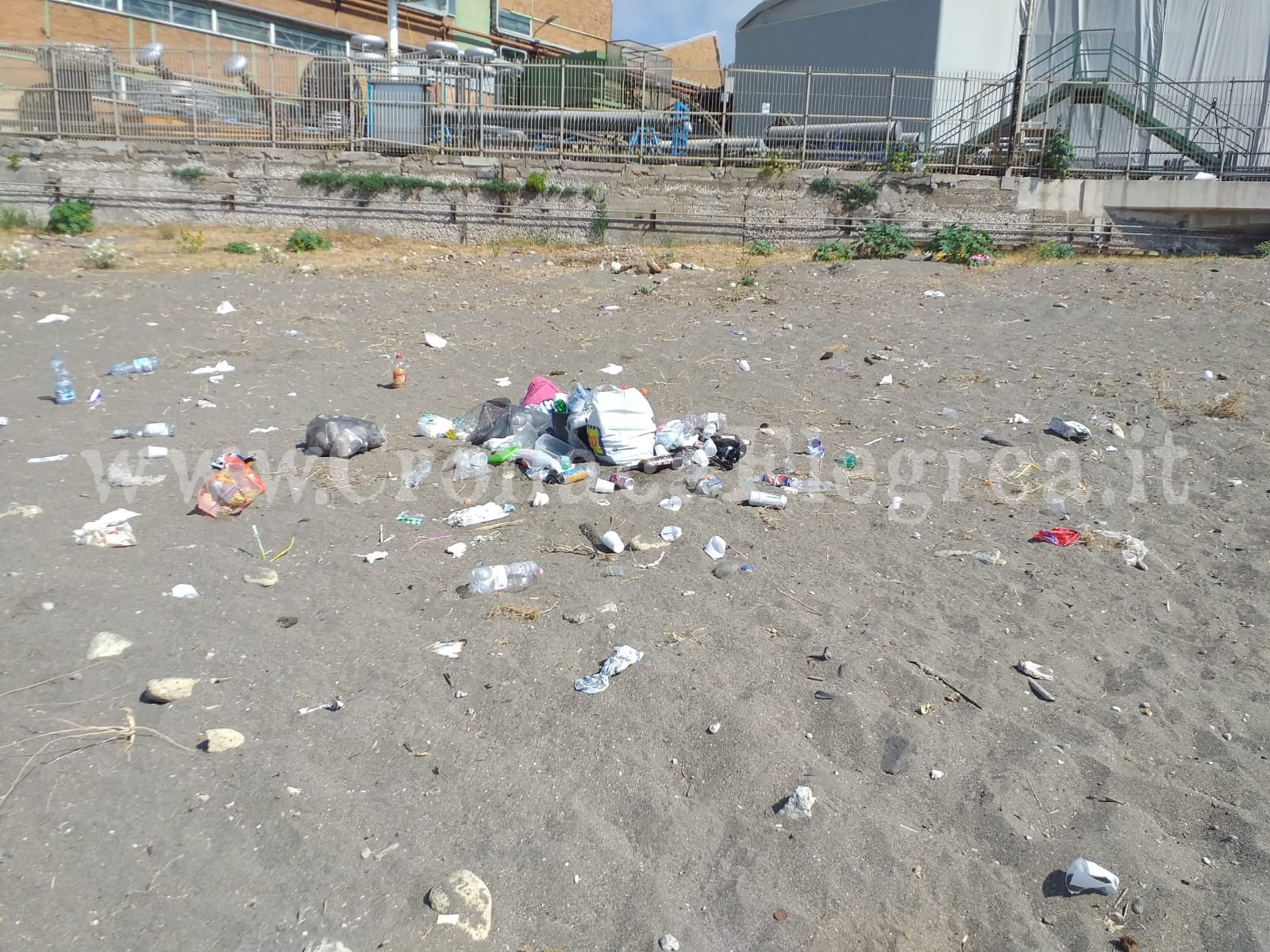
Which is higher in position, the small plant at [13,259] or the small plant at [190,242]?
the small plant at [190,242]

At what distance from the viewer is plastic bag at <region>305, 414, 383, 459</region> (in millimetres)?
5152

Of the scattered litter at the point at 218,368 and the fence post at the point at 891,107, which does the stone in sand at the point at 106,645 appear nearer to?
the scattered litter at the point at 218,368

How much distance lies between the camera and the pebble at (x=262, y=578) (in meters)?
3.82

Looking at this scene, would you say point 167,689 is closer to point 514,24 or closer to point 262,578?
point 262,578

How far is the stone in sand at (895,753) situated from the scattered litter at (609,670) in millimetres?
936

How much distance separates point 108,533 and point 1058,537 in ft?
14.7

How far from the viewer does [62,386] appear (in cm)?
605

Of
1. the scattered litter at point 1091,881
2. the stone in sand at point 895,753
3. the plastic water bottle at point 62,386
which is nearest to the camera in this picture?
the scattered litter at point 1091,881

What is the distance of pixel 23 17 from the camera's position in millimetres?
15836

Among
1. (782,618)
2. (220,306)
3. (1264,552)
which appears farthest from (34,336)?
(1264,552)

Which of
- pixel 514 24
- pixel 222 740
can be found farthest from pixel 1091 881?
pixel 514 24

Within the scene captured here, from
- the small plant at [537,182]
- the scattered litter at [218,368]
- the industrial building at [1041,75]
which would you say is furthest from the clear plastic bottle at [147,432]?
the industrial building at [1041,75]

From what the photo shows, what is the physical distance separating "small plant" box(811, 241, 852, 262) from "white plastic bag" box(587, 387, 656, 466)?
6233 mm

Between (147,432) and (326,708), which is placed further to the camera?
(147,432)
